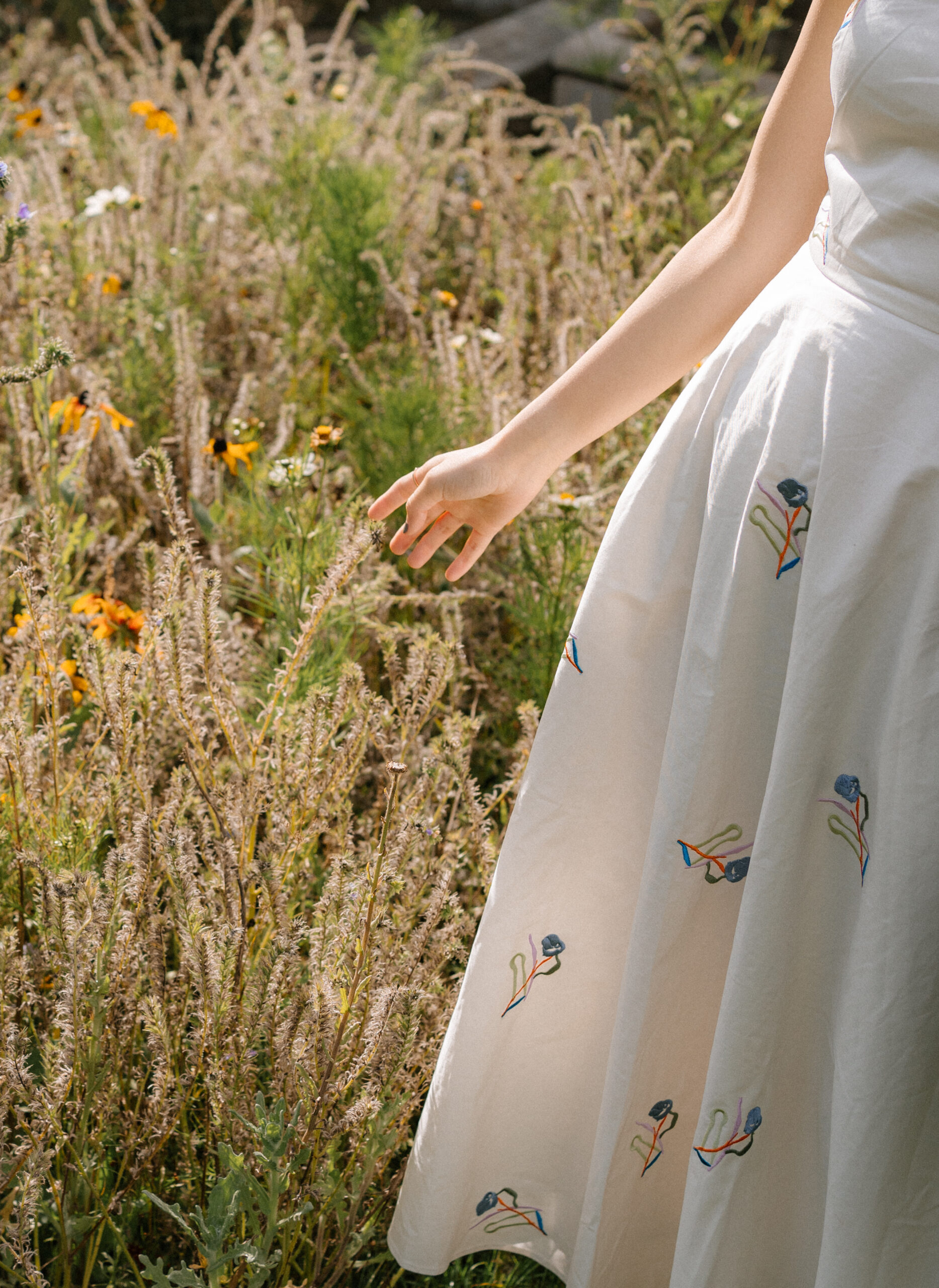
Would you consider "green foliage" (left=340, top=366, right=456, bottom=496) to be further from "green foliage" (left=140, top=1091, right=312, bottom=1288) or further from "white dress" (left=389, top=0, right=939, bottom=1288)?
"green foliage" (left=140, top=1091, right=312, bottom=1288)

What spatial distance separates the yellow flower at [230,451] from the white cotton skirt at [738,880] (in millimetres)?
994

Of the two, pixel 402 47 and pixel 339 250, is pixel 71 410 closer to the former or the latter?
pixel 339 250

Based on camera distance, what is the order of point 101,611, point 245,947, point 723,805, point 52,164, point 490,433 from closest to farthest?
point 723,805
point 245,947
point 101,611
point 490,433
point 52,164

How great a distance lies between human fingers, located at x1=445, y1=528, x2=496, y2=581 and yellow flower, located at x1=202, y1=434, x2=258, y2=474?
804 millimetres

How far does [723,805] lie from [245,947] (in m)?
0.48

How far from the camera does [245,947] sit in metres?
1.04

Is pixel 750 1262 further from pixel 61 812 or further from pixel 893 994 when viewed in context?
pixel 61 812

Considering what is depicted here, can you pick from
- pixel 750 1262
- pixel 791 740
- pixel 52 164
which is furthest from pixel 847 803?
pixel 52 164

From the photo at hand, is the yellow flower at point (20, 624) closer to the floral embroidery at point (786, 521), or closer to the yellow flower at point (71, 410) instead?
the yellow flower at point (71, 410)

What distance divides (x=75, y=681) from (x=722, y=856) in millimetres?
1047

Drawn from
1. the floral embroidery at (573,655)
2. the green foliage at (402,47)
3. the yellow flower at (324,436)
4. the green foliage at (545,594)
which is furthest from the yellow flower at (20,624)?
the green foliage at (402,47)

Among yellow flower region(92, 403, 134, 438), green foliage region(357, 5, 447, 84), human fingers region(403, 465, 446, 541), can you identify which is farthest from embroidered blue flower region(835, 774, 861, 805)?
green foliage region(357, 5, 447, 84)

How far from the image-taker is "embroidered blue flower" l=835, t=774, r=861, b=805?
84 cm

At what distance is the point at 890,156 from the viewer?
822 mm
